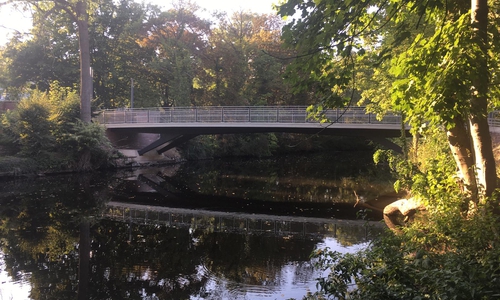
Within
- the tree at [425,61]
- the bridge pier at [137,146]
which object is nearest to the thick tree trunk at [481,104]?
the tree at [425,61]

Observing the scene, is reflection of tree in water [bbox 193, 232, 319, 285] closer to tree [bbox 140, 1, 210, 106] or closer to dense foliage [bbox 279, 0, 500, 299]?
dense foliage [bbox 279, 0, 500, 299]

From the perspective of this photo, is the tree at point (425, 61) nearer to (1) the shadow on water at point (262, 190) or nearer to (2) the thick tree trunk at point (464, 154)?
(2) the thick tree trunk at point (464, 154)

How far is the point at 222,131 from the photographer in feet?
83.1

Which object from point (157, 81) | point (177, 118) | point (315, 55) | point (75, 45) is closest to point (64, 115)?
point (177, 118)

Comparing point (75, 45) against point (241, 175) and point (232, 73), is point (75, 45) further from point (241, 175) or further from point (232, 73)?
point (241, 175)

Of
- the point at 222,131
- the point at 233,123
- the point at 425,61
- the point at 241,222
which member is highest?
the point at 233,123

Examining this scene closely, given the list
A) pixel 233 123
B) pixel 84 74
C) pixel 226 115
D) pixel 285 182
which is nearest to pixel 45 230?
pixel 285 182

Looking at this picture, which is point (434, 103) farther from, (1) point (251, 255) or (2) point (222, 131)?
(2) point (222, 131)

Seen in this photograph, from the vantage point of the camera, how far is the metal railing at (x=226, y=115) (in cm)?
2114

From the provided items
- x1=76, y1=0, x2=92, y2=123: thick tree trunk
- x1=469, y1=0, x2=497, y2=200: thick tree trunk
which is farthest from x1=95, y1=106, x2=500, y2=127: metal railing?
x1=469, y1=0, x2=497, y2=200: thick tree trunk

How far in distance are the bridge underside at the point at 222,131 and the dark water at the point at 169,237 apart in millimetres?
3461

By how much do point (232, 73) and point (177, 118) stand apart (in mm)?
9864

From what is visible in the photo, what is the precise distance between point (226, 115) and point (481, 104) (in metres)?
20.2

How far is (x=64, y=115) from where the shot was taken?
22.5 meters
